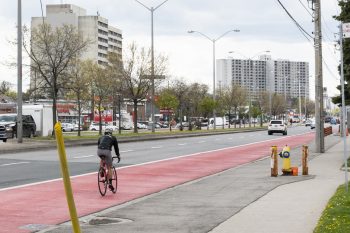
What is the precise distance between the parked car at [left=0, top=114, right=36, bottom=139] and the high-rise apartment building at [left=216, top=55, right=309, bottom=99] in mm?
89718

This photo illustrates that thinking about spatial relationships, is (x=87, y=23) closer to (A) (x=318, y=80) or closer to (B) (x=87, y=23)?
(B) (x=87, y=23)

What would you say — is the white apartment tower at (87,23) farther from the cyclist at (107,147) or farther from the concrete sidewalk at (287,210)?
the cyclist at (107,147)

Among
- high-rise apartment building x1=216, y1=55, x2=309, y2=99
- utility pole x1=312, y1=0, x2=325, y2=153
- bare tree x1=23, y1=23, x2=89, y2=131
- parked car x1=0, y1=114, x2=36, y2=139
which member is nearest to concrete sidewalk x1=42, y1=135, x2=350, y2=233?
utility pole x1=312, y1=0, x2=325, y2=153

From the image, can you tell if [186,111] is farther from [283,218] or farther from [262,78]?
[283,218]

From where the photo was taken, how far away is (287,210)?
10805 mm

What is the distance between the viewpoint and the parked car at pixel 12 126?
123 feet

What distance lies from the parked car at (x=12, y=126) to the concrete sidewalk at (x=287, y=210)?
25.4 meters

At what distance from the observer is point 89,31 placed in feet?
554

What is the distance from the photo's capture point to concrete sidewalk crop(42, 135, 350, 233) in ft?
30.5

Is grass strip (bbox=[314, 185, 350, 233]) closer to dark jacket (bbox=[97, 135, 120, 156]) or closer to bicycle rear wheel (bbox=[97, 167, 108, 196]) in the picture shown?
dark jacket (bbox=[97, 135, 120, 156])

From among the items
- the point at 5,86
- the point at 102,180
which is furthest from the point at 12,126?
the point at 5,86

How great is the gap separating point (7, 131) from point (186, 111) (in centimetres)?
5666

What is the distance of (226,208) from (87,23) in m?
162

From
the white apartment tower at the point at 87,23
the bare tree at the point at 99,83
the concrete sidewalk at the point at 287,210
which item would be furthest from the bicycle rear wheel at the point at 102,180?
the white apartment tower at the point at 87,23
